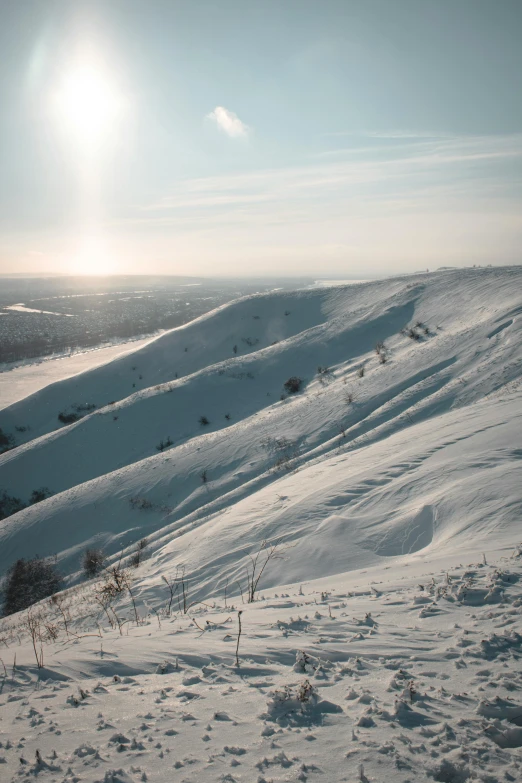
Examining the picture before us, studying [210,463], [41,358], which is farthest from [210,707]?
[41,358]

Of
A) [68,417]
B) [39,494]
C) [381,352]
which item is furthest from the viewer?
[68,417]

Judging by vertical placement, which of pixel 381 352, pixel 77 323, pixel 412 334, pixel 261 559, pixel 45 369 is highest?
pixel 77 323

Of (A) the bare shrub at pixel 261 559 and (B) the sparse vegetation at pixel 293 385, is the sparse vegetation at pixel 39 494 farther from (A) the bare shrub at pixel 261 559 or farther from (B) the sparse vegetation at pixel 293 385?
(A) the bare shrub at pixel 261 559

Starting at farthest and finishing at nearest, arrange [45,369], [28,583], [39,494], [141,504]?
[45,369] < [39,494] < [141,504] < [28,583]

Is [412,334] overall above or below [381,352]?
above

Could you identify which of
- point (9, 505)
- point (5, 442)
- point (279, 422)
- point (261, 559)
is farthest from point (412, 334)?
point (5, 442)

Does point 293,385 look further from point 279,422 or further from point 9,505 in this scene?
point 9,505

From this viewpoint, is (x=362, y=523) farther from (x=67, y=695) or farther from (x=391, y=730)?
(x=67, y=695)
